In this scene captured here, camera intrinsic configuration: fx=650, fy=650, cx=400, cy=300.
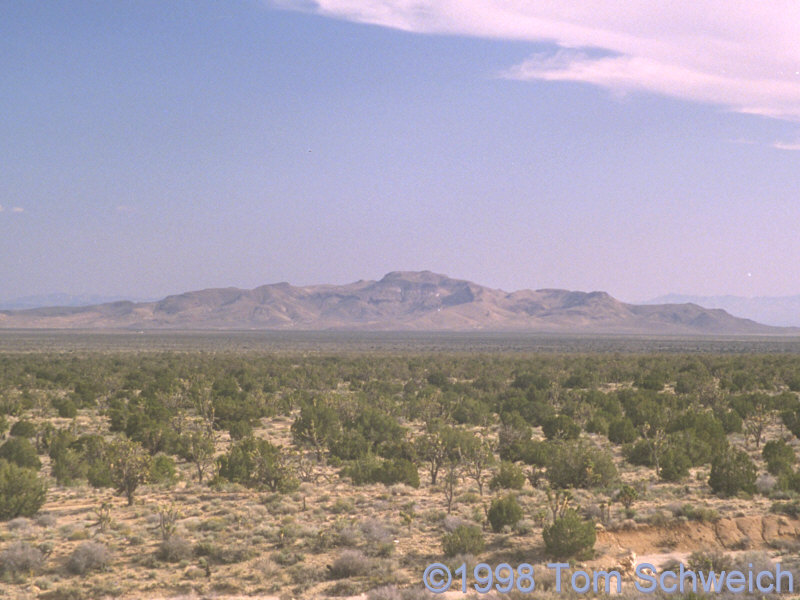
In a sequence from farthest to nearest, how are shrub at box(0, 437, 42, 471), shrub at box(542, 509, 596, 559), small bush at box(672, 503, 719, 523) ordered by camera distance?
1. shrub at box(0, 437, 42, 471)
2. small bush at box(672, 503, 719, 523)
3. shrub at box(542, 509, 596, 559)

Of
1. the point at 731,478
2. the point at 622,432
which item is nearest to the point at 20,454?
the point at 731,478

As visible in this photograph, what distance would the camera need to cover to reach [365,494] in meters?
18.8

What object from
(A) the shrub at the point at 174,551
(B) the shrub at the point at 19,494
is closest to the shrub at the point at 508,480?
(A) the shrub at the point at 174,551

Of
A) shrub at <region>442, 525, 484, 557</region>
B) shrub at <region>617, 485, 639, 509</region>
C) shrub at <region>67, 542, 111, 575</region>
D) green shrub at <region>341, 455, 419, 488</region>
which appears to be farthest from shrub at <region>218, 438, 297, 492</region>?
shrub at <region>617, 485, 639, 509</region>

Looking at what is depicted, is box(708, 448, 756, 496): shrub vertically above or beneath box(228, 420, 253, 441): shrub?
above

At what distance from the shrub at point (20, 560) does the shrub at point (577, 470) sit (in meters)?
13.4

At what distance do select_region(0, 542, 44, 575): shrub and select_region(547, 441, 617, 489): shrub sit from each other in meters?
13.4

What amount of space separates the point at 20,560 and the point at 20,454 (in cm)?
968

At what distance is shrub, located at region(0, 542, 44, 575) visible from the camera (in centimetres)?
1258

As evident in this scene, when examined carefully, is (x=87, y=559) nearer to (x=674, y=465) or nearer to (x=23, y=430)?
(x=23, y=430)

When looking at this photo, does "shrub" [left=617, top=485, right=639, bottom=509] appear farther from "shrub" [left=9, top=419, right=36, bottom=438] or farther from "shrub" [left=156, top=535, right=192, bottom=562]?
"shrub" [left=9, top=419, right=36, bottom=438]

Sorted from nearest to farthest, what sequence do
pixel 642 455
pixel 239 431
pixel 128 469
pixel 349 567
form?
pixel 349 567 < pixel 128 469 < pixel 642 455 < pixel 239 431

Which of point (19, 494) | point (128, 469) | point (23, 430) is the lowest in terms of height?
point (23, 430)

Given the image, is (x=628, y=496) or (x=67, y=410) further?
(x=67, y=410)
